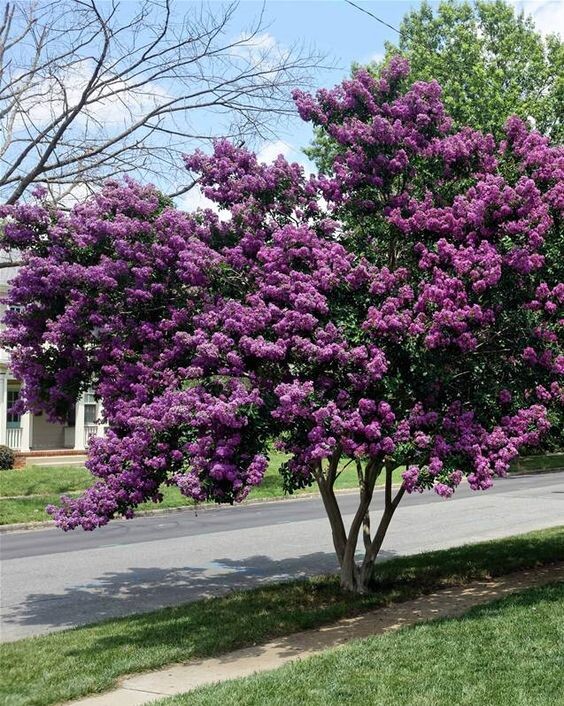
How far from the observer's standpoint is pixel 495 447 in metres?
7.87

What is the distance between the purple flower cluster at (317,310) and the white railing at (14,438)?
86.5 ft

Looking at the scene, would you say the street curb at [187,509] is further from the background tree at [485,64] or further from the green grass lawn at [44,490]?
the background tree at [485,64]

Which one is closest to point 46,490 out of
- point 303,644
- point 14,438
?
point 14,438

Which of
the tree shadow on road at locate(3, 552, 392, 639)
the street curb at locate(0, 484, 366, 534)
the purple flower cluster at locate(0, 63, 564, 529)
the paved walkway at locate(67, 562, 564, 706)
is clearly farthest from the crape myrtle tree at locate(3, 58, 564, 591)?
the street curb at locate(0, 484, 366, 534)

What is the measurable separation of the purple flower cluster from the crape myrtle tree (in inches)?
1.0

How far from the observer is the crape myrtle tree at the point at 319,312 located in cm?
771

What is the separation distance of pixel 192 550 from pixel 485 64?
19.6 metres

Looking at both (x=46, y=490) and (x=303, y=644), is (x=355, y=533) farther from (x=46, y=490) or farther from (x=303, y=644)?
(x=46, y=490)

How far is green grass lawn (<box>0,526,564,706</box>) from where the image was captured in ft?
22.4

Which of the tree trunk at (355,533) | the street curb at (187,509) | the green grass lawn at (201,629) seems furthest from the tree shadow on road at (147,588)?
the street curb at (187,509)

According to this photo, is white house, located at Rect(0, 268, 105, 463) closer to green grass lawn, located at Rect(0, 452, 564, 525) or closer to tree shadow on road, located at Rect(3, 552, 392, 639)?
green grass lawn, located at Rect(0, 452, 564, 525)

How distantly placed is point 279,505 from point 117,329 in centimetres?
1506

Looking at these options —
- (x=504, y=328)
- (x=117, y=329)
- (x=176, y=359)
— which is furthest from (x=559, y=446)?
(x=117, y=329)

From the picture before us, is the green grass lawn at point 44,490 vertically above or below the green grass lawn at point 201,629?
above
